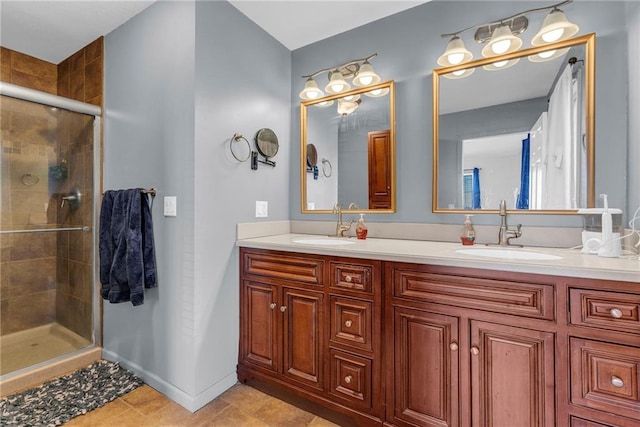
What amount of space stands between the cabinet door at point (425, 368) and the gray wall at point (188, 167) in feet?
3.56

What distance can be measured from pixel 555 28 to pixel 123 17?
103 inches

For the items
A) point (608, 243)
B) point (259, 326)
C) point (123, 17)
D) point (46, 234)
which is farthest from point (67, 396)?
point (608, 243)

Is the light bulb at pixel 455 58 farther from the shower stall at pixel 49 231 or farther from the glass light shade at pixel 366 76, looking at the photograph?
the shower stall at pixel 49 231

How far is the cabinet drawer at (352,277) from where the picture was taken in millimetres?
1440

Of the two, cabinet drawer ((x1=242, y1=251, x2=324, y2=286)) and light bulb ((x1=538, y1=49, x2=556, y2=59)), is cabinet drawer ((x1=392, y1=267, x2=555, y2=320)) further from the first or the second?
light bulb ((x1=538, y1=49, x2=556, y2=59))

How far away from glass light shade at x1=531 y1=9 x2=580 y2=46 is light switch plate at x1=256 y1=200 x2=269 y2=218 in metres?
1.87

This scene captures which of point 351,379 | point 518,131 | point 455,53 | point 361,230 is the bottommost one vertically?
point 351,379

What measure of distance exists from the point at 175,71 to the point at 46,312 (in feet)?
7.37

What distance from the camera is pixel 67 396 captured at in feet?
5.67

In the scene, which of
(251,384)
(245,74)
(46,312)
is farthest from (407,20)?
(46,312)

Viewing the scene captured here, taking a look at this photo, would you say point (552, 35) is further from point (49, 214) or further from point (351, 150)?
point (49, 214)

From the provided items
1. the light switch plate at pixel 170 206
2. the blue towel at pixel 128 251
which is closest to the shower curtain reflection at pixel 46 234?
the blue towel at pixel 128 251

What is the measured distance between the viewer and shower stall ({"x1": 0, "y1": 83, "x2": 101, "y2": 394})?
214 cm

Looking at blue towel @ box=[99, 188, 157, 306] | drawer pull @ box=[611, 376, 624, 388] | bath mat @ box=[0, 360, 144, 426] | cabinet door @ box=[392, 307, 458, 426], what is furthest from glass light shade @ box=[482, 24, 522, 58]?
bath mat @ box=[0, 360, 144, 426]
